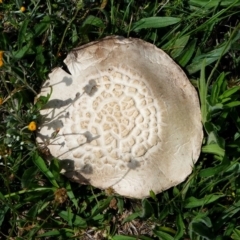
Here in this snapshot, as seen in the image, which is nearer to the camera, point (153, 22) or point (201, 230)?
point (201, 230)

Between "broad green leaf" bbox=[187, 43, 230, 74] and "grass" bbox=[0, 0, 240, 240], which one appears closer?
"grass" bbox=[0, 0, 240, 240]

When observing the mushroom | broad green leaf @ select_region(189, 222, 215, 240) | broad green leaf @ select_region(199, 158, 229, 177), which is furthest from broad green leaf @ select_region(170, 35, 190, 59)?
broad green leaf @ select_region(189, 222, 215, 240)

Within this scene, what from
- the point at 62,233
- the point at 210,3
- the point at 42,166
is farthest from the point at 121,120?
the point at 210,3

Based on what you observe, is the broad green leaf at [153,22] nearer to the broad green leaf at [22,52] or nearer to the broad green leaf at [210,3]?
the broad green leaf at [210,3]

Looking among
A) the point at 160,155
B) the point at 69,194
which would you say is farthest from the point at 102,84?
the point at 69,194

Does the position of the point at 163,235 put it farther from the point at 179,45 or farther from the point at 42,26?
the point at 42,26

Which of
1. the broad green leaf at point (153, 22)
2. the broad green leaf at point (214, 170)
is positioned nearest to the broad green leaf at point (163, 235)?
the broad green leaf at point (214, 170)

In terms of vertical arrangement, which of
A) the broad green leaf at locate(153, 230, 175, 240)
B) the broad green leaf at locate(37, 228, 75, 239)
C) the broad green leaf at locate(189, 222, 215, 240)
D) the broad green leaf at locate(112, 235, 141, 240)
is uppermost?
the broad green leaf at locate(189, 222, 215, 240)

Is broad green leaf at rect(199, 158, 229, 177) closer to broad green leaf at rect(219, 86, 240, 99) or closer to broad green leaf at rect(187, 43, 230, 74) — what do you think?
broad green leaf at rect(219, 86, 240, 99)
